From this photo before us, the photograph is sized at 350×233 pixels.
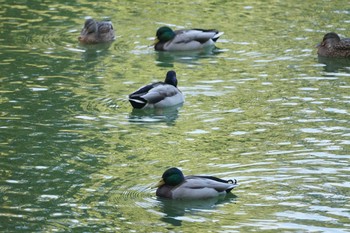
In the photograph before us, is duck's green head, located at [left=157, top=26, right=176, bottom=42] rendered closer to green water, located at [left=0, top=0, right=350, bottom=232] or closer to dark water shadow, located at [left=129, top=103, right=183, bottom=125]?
green water, located at [left=0, top=0, right=350, bottom=232]

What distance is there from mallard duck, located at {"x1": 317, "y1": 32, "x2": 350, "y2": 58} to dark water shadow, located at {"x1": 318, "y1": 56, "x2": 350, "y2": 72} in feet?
0.29

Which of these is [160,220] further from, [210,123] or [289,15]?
[289,15]

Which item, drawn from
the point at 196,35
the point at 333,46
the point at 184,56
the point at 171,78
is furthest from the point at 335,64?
the point at 171,78

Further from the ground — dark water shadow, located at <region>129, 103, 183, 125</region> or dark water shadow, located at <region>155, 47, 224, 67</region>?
dark water shadow, located at <region>155, 47, 224, 67</region>

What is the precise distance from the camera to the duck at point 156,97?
18969mm

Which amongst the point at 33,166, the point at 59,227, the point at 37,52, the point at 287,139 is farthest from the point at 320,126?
the point at 37,52

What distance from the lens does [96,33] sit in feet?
77.7

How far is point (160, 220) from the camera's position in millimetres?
13234

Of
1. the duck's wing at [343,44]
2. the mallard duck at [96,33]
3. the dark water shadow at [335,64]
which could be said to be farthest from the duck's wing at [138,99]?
the duck's wing at [343,44]

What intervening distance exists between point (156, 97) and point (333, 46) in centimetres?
454

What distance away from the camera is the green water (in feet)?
44.3

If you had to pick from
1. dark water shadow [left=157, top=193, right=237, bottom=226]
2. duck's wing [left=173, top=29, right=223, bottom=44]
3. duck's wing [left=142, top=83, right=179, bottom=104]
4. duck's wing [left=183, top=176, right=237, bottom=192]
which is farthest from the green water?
duck's wing [left=173, top=29, right=223, bottom=44]

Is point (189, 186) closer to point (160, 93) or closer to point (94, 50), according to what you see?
point (160, 93)

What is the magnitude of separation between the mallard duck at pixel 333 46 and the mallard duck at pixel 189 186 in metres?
8.45
